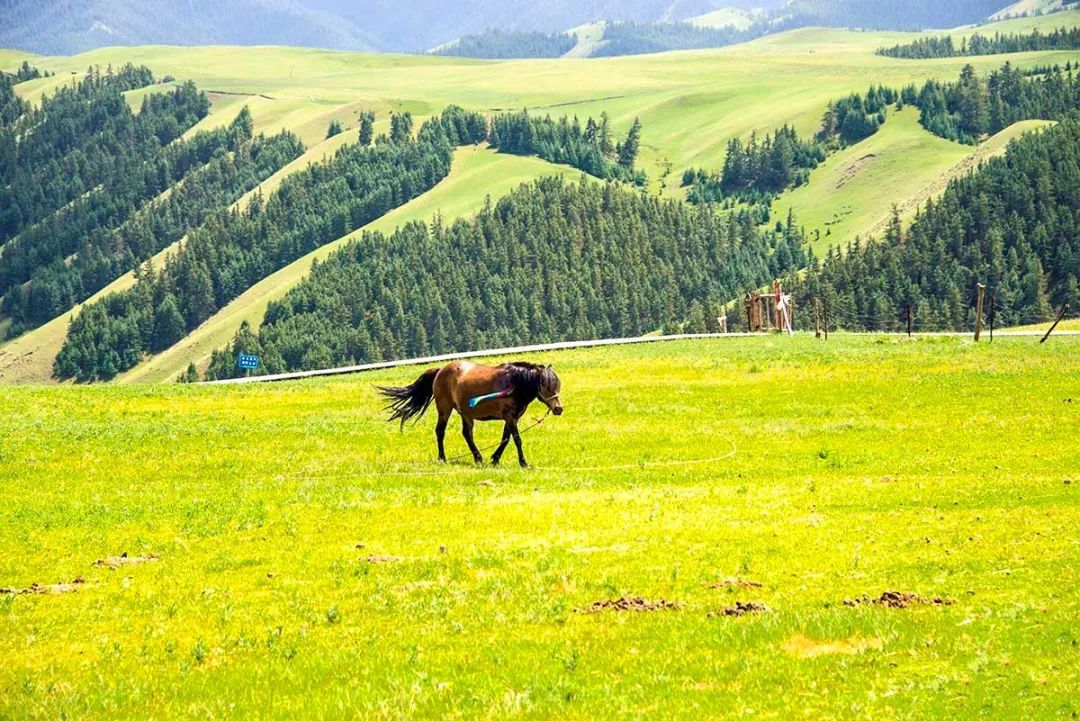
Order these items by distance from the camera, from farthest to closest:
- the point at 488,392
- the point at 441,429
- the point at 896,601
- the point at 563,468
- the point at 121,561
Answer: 1. the point at 441,429
2. the point at 563,468
3. the point at 488,392
4. the point at 121,561
5. the point at 896,601

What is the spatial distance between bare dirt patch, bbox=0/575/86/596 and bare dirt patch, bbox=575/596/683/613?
9.81 m

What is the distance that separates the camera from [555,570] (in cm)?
2331

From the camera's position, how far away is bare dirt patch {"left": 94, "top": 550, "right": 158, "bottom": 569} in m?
25.6

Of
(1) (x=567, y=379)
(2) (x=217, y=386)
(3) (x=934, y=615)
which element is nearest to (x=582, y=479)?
(3) (x=934, y=615)

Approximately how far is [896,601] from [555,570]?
6262mm

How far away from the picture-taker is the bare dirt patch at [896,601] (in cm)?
1970

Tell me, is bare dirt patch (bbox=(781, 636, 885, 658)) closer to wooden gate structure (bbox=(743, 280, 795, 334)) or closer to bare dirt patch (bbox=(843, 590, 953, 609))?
bare dirt patch (bbox=(843, 590, 953, 609))

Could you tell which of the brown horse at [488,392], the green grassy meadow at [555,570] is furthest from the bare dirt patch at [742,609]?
the brown horse at [488,392]

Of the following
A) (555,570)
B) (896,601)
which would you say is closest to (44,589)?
(555,570)

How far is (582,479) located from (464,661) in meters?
17.3

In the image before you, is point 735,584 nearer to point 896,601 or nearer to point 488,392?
point 896,601

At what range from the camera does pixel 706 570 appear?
891 inches

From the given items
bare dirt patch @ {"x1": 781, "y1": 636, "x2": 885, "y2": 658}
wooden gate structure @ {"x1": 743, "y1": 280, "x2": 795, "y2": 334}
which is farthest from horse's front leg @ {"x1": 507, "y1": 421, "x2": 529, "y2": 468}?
wooden gate structure @ {"x1": 743, "y1": 280, "x2": 795, "y2": 334}

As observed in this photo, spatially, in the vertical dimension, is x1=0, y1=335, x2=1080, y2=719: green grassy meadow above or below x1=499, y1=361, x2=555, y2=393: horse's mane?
below
